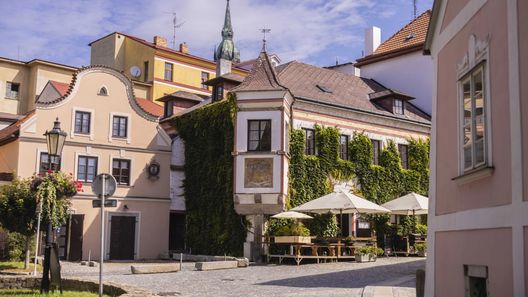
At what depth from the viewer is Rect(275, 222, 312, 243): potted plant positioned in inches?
1008

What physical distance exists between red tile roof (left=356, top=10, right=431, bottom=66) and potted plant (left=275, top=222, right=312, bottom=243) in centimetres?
1629

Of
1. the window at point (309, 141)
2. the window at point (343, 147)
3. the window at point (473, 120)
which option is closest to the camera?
the window at point (473, 120)

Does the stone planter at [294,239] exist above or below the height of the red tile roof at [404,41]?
below

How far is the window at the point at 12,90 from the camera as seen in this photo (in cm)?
4494

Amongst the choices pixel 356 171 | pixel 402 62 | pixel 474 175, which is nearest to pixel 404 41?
pixel 402 62

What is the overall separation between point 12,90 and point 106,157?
17902 mm

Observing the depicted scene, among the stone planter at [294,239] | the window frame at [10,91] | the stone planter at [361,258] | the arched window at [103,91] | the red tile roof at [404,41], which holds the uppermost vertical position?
the red tile roof at [404,41]

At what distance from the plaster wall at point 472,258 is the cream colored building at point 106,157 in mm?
22920

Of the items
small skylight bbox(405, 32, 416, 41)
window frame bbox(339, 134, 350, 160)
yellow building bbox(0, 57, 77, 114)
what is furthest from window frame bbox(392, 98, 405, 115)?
yellow building bbox(0, 57, 77, 114)

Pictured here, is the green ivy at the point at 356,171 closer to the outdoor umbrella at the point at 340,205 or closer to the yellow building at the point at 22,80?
the outdoor umbrella at the point at 340,205

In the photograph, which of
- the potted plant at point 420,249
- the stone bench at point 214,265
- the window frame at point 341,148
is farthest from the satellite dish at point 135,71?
the stone bench at point 214,265

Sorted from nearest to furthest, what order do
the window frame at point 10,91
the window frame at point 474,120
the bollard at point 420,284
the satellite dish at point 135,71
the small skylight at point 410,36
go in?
1. the window frame at point 474,120
2. the bollard at point 420,284
3. the small skylight at point 410,36
4. the window frame at point 10,91
5. the satellite dish at point 135,71

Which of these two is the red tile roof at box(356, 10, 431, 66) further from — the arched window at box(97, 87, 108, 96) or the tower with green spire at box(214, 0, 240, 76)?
the tower with green spire at box(214, 0, 240, 76)

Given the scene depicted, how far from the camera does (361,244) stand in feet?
88.2
